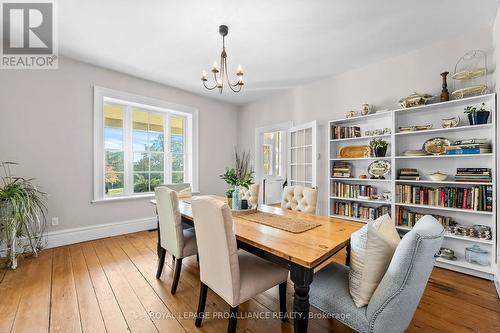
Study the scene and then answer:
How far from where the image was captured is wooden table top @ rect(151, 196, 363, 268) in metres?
1.21

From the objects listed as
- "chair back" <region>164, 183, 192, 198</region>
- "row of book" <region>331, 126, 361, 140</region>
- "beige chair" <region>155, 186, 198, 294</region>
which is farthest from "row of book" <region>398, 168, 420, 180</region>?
"chair back" <region>164, 183, 192, 198</region>

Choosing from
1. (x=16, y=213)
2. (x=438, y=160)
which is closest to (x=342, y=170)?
(x=438, y=160)

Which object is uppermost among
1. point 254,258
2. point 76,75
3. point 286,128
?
point 76,75

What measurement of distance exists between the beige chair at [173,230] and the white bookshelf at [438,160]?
96.4 inches

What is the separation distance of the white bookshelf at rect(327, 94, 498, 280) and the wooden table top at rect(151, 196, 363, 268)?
5.04ft

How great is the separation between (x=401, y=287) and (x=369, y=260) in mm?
168

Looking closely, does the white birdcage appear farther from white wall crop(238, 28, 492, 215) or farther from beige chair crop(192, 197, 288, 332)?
beige chair crop(192, 197, 288, 332)

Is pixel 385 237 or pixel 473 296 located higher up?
pixel 385 237

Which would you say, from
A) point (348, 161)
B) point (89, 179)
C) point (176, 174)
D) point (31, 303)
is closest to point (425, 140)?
point (348, 161)

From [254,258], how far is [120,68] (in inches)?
139

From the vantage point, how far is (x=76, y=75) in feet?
10.6

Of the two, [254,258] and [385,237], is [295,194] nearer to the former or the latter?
[254,258]

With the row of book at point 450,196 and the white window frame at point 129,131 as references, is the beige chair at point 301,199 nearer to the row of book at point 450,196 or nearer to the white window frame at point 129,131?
the row of book at point 450,196

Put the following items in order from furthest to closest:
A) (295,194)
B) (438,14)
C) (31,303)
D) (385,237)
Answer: (295,194) → (438,14) → (31,303) → (385,237)
